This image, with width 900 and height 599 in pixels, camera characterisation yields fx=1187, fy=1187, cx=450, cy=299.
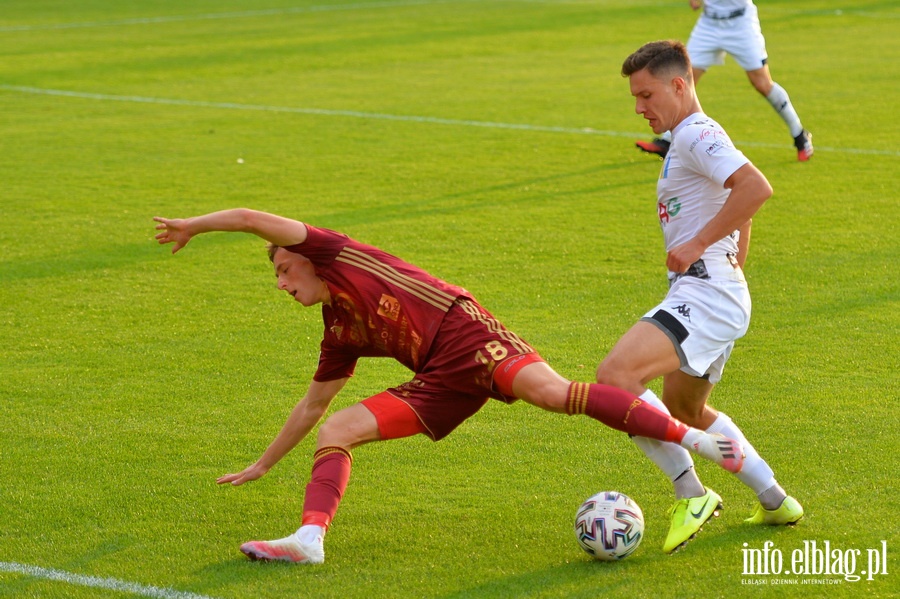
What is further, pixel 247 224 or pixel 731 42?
pixel 731 42

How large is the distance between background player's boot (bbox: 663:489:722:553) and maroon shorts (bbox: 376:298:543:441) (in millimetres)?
784

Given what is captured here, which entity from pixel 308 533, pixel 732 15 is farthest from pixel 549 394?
pixel 732 15

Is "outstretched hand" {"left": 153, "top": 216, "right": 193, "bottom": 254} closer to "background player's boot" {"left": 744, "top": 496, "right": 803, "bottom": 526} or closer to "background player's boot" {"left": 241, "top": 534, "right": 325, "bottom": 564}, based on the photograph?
"background player's boot" {"left": 241, "top": 534, "right": 325, "bottom": 564}

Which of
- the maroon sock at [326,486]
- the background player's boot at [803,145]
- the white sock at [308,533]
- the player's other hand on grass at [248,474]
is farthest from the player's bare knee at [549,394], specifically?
the background player's boot at [803,145]

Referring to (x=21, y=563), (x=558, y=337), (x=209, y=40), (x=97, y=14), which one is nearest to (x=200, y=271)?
(x=558, y=337)

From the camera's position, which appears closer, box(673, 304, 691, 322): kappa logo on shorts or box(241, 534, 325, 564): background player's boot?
box(241, 534, 325, 564): background player's boot

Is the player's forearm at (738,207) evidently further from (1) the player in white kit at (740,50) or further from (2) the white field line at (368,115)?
(2) the white field line at (368,115)

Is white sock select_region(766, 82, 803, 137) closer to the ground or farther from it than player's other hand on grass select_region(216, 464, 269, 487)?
farther from it

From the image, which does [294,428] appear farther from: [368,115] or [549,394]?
[368,115]

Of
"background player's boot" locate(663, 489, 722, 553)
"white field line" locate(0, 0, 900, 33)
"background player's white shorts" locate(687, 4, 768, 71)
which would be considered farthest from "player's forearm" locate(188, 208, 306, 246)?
"white field line" locate(0, 0, 900, 33)

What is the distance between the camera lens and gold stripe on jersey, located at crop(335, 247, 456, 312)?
15.6 feet

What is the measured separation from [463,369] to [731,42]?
26.8 feet

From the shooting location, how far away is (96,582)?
446cm

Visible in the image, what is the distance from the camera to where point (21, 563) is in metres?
4.63
